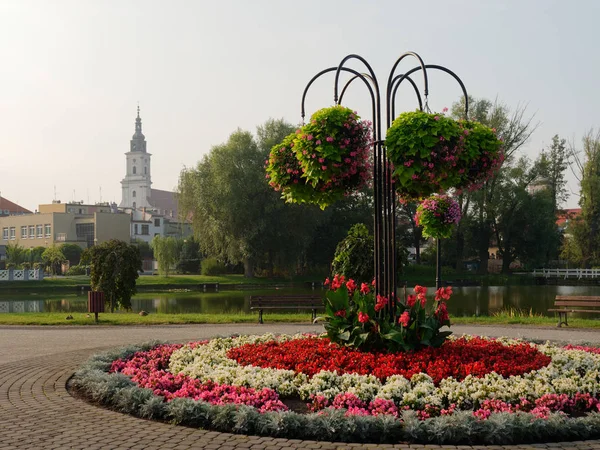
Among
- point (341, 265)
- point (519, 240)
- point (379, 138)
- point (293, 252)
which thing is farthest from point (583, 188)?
point (379, 138)

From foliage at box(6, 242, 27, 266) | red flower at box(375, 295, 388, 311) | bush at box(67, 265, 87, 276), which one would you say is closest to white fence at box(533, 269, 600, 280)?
bush at box(67, 265, 87, 276)

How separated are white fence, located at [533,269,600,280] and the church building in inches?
4685

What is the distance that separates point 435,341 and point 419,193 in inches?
84.6

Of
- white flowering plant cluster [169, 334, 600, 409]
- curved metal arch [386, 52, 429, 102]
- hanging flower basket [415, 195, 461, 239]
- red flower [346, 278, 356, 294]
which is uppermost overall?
curved metal arch [386, 52, 429, 102]

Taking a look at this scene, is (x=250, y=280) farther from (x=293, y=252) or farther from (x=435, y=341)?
(x=435, y=341)

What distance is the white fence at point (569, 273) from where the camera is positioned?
56.6m

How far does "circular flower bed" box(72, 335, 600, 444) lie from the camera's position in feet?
21.2

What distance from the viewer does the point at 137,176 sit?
171500 millimetres

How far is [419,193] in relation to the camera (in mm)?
9445

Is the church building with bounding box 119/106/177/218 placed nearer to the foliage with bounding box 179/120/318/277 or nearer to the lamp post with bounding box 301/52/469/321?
the foliage with bounding box 179/120/318/277

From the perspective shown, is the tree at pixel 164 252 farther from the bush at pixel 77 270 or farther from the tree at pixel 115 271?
the tree at pixel 115 271

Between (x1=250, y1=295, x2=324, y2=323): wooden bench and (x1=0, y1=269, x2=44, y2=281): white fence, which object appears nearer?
(x1=250, y1=295, x2=324, y2=323): wooden bench

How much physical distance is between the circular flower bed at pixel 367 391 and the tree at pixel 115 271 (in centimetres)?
1736

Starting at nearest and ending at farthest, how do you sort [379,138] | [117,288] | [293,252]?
[379,138], [117,288], [293,252]
